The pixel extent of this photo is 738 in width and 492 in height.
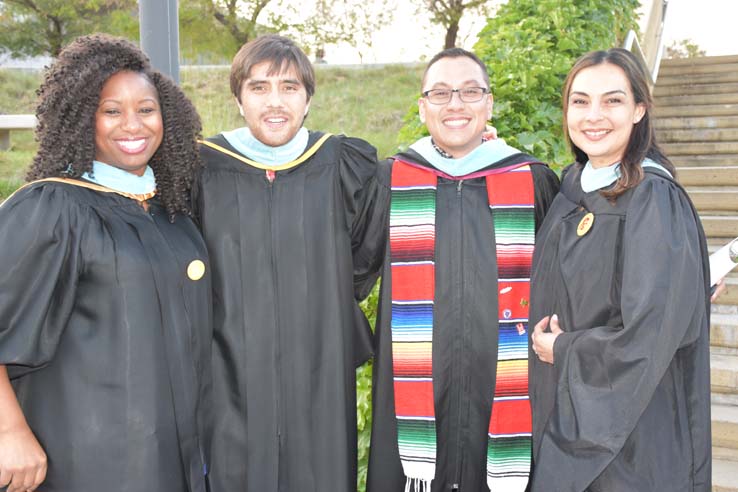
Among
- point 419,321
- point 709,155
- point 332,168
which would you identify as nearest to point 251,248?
point 332,168

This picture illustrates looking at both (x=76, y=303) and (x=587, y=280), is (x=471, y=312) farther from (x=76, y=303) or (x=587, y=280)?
(x=76, y=303)

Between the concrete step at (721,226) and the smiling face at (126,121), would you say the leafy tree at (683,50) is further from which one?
the smiling face at (126,121)

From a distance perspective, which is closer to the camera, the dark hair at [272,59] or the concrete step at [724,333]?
the dark hair at [272,59]

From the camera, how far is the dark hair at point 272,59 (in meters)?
2.73

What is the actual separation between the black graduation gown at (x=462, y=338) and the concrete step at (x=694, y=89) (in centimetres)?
580

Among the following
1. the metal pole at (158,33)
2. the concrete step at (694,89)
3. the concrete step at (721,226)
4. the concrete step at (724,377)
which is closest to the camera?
the metal pole at (158,33)

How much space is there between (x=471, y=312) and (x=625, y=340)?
749mm

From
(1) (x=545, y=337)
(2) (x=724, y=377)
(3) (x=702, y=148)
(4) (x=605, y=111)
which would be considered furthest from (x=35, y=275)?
(3) (x=702, y=148)

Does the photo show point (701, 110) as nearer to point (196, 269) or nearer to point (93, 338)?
point (196, 269)

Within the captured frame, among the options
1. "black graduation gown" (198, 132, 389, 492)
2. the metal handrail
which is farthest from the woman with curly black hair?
the metal handrail

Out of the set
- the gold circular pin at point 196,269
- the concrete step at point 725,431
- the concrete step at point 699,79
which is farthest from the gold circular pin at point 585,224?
the concrete step at point 699,79

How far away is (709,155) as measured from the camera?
6387 millimetres

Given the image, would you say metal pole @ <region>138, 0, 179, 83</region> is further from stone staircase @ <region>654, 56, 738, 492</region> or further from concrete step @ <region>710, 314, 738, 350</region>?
concrete step @ <region>710, 314, 738, 350</region>

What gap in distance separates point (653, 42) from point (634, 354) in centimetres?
743
